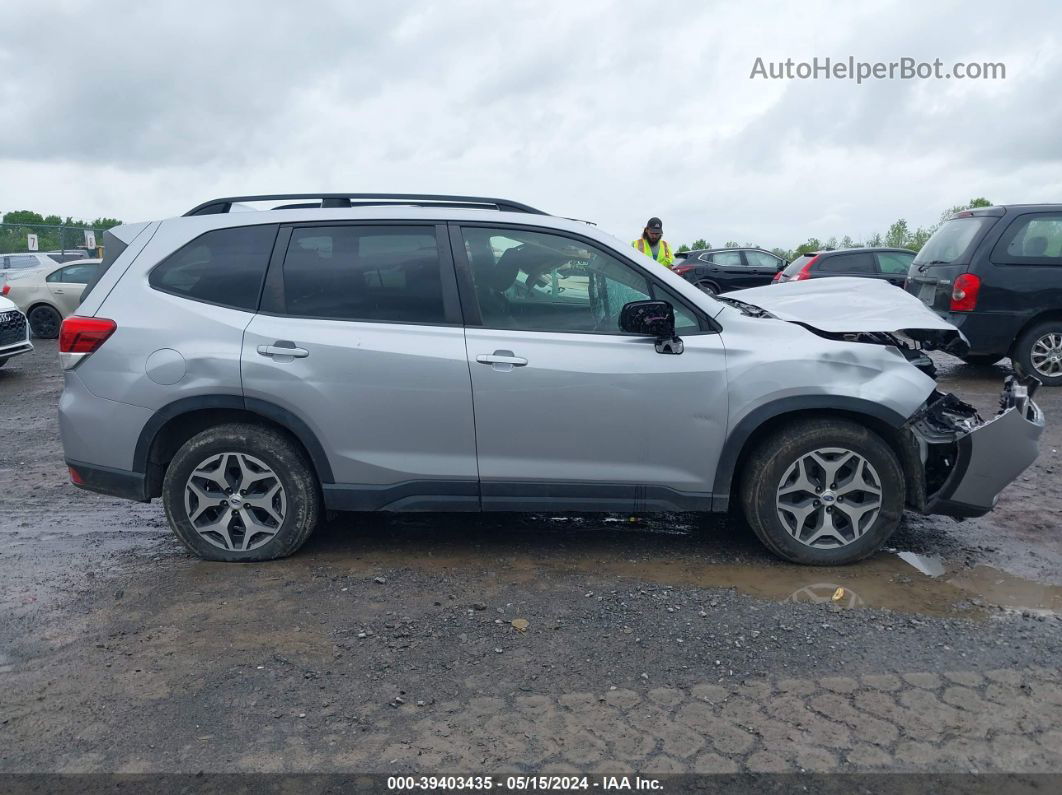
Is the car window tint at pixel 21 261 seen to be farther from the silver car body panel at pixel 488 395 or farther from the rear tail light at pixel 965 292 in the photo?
the rear tail light at pixel 965 292

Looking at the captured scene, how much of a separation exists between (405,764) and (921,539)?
11.1 ft

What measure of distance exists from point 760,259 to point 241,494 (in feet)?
65.5

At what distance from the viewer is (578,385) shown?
4.38 m

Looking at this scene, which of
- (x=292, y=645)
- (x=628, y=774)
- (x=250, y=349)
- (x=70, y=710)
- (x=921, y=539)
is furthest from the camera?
(x=921, y=539)

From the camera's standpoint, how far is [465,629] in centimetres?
389

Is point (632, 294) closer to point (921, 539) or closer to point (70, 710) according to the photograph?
point (921, 539)

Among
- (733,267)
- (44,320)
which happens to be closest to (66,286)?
(44,320)

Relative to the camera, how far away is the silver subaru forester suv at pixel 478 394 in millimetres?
4410

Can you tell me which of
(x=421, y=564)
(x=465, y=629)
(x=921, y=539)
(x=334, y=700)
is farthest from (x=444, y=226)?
(x=921, y=539)

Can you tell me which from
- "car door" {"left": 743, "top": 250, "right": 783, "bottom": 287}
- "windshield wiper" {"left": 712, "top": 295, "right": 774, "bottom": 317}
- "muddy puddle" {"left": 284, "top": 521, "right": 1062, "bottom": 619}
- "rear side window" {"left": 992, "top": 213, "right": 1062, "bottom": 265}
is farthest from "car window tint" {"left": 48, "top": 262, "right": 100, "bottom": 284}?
"car door" {"left": 743, "top": 250, "right": 783, "bottom": 287}

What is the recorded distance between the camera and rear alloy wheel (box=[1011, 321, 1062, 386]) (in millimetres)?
9406

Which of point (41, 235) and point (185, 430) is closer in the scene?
point (185, 430)

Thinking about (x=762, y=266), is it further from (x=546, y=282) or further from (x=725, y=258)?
(x=546, y=282)

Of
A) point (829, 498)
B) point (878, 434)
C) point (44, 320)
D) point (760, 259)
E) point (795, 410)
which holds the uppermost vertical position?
point (760, 259)
